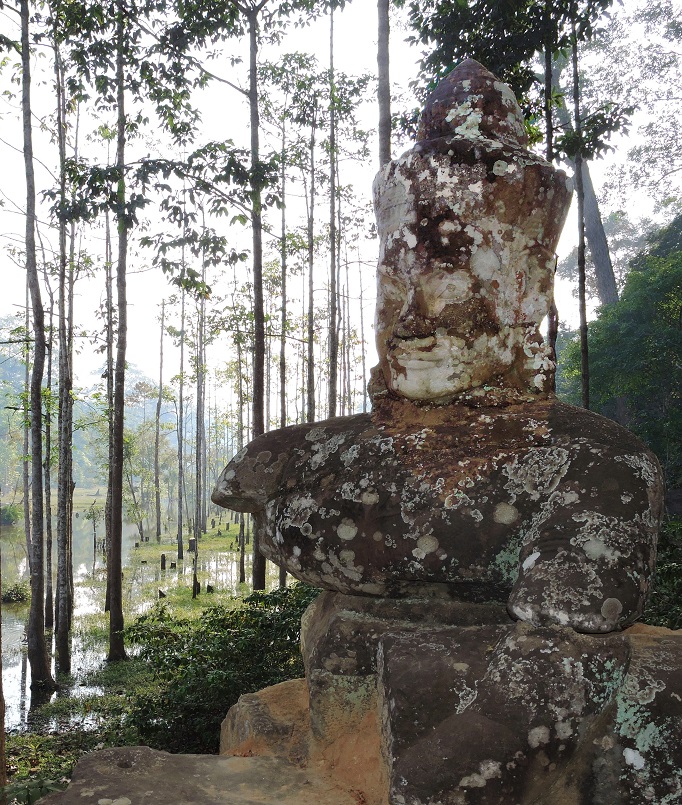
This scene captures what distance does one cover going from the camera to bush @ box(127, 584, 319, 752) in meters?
5.04

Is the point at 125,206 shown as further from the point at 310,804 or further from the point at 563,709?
the point at 563,709

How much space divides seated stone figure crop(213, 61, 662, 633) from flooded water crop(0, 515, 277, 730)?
792 cm

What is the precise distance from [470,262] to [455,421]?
2.03 feet

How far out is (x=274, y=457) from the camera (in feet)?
9.27

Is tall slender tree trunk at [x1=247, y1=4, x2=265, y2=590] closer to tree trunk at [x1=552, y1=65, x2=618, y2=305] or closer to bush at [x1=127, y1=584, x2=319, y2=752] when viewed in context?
bush at [x1=127, y1=584, x2=319, y2=752]

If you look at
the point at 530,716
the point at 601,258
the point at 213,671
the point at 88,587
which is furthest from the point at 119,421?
the point at 601,258

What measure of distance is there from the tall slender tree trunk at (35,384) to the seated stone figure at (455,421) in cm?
672

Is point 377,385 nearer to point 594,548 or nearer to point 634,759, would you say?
point 594,548

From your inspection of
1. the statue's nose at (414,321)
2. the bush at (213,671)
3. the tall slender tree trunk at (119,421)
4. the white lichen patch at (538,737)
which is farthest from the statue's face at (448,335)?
the tall slender tree trunk at (119,421)

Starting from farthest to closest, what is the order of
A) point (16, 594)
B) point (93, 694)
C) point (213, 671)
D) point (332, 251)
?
point (16, 594) < point (332, 251) < point (93, 694) < point (213, 671)

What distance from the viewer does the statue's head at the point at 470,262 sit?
2490 mm

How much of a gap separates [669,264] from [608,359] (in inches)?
106

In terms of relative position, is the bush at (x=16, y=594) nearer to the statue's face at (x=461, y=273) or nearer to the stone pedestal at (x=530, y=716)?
the stone pedestal at (x=530, y=716)

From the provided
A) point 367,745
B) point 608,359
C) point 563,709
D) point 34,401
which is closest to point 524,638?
point 563,709
